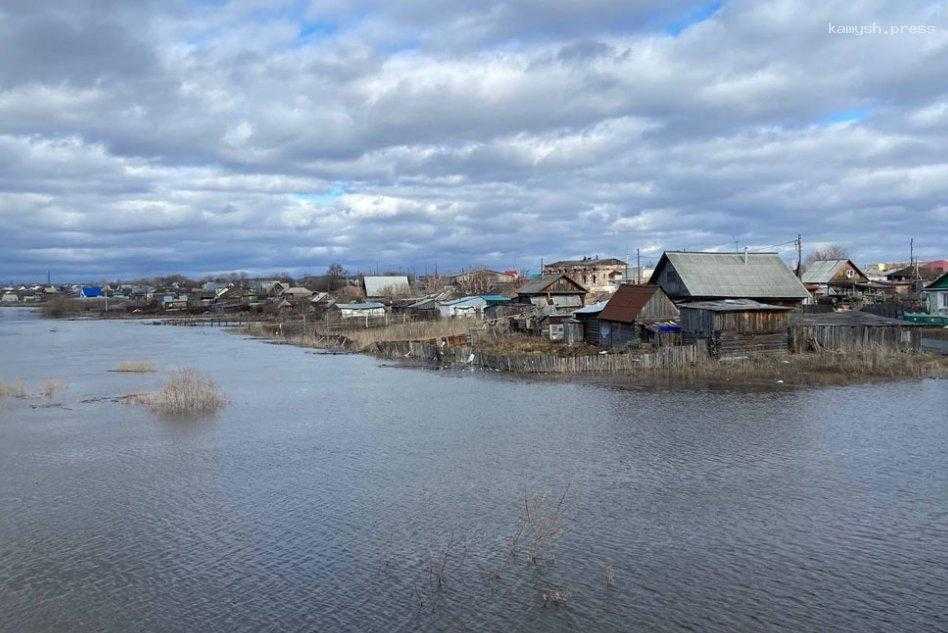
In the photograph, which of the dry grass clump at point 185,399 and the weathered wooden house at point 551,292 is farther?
Answer: the weathered wooden house at point 551,292

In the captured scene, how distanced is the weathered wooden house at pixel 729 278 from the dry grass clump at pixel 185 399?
2100 cm

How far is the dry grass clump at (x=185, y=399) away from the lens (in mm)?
23266

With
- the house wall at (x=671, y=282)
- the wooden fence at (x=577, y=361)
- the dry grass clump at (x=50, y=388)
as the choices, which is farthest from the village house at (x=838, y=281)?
the dry grass clump at (x=50, y=388)

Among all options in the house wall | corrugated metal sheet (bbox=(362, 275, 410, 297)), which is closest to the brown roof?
the house wall

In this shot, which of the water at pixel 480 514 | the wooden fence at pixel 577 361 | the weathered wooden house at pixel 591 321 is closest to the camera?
the water at pixel 480 514

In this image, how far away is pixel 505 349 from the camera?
35188 millimetres

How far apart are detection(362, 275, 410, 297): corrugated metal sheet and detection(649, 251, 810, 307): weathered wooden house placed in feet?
186

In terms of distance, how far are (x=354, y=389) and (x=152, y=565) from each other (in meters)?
16.6

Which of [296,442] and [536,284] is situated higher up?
[536,284]

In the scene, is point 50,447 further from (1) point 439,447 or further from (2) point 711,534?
(2) point 711,534

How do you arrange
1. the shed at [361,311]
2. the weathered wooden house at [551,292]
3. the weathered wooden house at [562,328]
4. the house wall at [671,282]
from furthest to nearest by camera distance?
1. the shed at [361,311]
2. the weathered wooden house at [551,292]
3. the weathered wooden house at [562,328]
4. the house wall at [671,282]

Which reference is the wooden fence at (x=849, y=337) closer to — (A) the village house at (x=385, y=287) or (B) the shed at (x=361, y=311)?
(B) the shed at (x=361, y=311)

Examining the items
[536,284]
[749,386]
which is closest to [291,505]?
[749,386]

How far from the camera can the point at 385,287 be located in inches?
3647
